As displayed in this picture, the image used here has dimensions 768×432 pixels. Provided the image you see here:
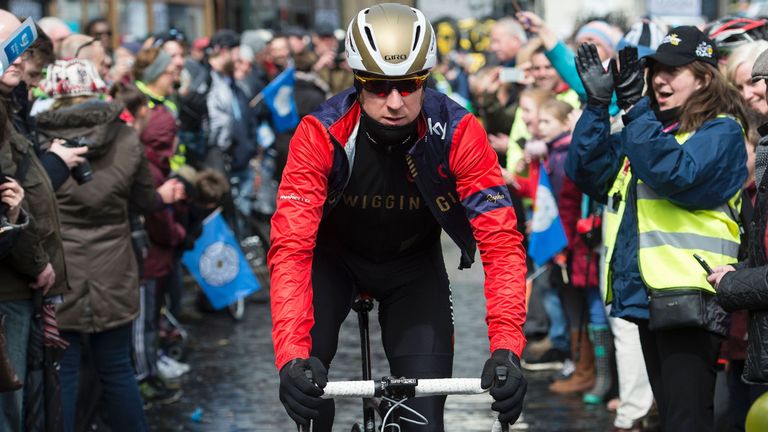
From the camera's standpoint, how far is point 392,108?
459 centimetres

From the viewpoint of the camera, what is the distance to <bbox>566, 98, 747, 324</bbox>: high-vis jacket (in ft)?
18.3

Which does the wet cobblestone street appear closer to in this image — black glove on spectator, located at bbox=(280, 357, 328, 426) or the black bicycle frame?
the black bicycle frame

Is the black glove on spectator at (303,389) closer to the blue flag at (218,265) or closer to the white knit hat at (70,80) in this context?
the white knit hat at (70,80)

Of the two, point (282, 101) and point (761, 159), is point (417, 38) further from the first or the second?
point (282, 101)

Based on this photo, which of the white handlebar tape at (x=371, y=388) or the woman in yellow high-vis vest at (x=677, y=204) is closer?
the white handlebar tape at (x=371, y=388)

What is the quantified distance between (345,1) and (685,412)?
3004cm

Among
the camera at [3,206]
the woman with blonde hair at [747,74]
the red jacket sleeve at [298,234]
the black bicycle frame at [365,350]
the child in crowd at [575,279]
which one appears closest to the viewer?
the red jacket sleeve at [298,234]

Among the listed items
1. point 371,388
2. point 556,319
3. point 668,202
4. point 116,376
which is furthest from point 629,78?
point 556,319

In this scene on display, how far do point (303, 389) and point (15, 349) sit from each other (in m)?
2.09

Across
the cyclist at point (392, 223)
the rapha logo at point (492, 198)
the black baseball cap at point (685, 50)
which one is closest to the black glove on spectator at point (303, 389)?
the cyclist at point (392, 223)

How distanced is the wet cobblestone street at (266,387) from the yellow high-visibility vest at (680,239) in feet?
7.58

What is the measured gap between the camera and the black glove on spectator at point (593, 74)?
19.7 ft

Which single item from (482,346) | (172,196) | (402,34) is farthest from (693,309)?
(482,346)

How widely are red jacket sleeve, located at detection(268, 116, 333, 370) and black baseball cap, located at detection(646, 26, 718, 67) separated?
6.15ft
